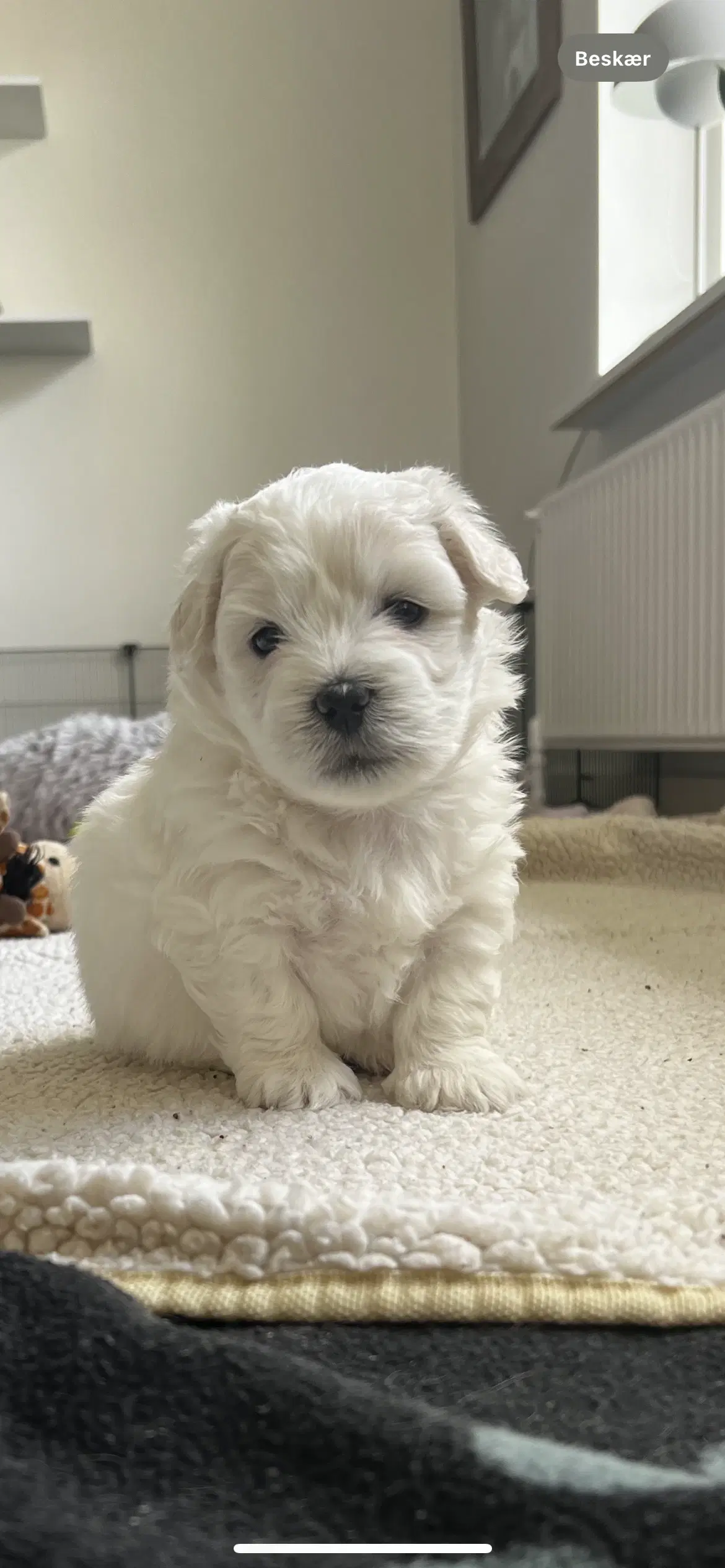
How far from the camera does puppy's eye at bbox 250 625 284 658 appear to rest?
40.1 inches

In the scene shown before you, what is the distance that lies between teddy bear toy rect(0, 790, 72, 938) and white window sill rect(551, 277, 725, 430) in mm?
1491

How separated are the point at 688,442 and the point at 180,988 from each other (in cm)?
162

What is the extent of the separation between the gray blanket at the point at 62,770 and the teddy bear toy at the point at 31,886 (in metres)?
0.46

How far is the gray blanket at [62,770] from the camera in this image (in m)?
2.88

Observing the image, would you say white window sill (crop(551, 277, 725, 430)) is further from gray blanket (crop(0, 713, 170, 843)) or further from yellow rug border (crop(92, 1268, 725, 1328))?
yellow rug border (crop(92, 1268, 725, 1328))

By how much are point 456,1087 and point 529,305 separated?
2.83 metres

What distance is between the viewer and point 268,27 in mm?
3939

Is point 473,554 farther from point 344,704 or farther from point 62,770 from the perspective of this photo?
point 62,770

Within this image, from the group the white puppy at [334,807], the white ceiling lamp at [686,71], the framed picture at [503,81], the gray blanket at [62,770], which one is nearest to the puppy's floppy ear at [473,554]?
the white puppy at [334,807]

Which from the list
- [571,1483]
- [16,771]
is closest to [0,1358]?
[571,1483]

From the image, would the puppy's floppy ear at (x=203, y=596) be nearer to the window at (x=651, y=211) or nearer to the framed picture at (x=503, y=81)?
the window at (x=651, y=211)

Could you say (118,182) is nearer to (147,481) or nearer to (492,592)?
(147,481)

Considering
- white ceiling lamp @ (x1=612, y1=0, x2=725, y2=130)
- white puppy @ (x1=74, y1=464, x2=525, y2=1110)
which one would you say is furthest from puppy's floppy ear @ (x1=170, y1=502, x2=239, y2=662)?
white ceiling lamp @ (x1=612, y1=0, x2=725, y2=130)

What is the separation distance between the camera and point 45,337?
12.7ft
